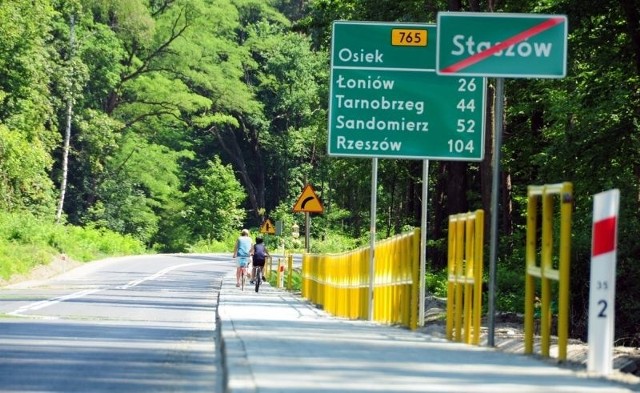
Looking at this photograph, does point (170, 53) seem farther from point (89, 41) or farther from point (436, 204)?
point (436, 204)

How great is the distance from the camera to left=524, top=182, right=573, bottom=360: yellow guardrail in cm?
1202

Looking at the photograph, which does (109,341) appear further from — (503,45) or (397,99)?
(397,99)

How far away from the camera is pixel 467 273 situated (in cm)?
1533

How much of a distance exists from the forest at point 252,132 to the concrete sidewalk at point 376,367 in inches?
318

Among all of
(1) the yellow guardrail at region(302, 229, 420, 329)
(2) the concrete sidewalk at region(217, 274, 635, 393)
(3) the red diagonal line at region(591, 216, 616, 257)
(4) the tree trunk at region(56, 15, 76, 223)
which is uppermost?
(4) the tree trunk at region(56, 15, 76, 223)

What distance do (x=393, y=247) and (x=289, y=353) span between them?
8.48 m

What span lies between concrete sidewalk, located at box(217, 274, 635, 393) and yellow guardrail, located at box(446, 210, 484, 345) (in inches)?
11.5

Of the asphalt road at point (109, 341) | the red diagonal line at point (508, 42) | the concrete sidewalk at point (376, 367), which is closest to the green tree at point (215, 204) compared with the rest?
the asphalt road at point (109, 341)

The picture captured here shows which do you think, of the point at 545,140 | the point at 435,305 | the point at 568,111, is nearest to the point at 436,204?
the point at 545,140

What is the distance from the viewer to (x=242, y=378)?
9.89 meters

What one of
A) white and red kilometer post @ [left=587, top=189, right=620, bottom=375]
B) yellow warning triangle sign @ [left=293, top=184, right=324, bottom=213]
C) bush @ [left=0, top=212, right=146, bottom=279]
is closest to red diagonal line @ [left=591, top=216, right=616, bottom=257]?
white and red kilometer post @ [left=587, top=189, right=620, bottom=375]

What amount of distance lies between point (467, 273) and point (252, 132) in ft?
306

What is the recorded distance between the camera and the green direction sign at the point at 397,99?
72.8ft

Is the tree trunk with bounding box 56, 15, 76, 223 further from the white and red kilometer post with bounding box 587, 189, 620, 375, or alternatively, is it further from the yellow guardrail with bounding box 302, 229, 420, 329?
the white and red kilometer post with bounding box 587, 189, 620, 375
